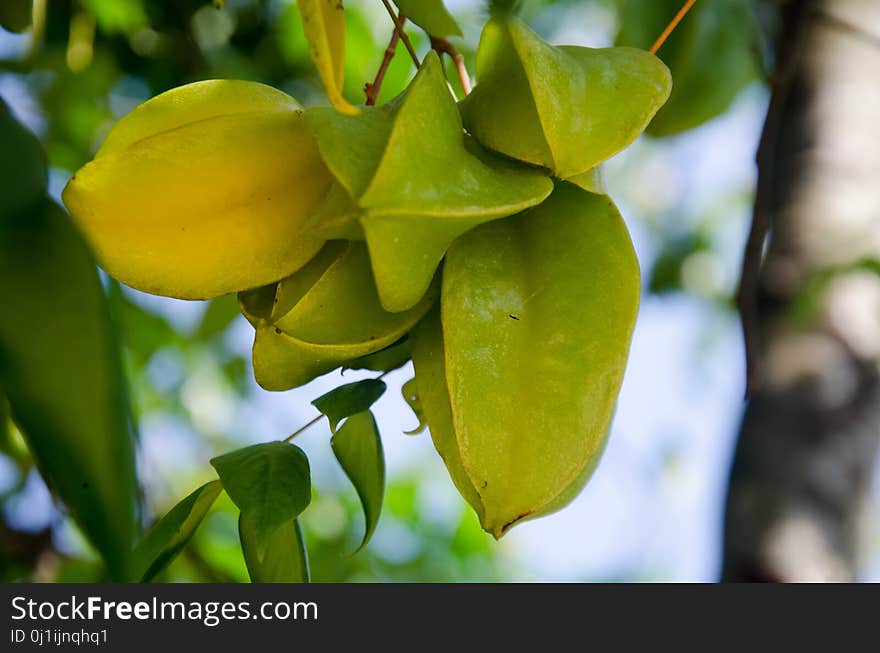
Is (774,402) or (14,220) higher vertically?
(14,220)

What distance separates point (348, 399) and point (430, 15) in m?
0.34

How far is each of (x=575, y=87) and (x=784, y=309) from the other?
115 cm

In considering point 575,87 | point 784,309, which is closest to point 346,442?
point 575,87

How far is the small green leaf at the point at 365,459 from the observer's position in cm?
94

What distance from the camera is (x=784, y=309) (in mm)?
1821

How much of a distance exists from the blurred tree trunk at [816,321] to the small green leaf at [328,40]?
1023 millimetres

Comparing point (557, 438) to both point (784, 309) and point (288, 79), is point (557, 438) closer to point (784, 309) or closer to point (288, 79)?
point (784, 309)

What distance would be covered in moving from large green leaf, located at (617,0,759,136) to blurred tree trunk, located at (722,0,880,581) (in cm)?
7

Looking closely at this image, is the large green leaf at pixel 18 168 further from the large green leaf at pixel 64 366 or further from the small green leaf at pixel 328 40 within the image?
the small green leaf at pixel 328 40

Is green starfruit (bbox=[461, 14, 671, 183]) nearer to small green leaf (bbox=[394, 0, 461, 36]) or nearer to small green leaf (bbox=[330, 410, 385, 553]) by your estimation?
small green leaf (bbox=[394, 0, 461, 36])

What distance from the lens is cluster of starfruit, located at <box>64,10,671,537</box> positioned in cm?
77

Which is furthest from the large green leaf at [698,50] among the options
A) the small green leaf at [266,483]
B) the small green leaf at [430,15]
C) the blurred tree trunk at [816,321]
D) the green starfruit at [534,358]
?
the small green leaf at [266,483]

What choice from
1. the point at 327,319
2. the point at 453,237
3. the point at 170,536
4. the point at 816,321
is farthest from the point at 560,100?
the point at 816,321

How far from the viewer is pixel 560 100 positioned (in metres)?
0.78
